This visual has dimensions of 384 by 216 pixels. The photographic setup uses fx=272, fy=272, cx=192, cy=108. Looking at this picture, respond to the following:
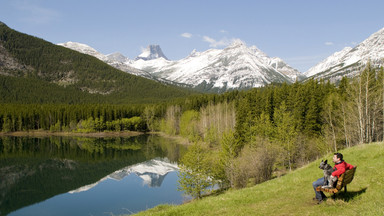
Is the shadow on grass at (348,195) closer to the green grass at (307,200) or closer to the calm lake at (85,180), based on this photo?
the green grass at (307,200)

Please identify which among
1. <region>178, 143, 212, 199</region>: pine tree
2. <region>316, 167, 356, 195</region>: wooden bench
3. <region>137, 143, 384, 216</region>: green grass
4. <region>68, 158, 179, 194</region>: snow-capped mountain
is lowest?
<region>68, 158, 179, 194</region>: snow-capped mountain

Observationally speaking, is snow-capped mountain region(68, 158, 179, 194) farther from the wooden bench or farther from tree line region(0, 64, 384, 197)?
the wooden bench

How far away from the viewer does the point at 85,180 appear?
69312mm

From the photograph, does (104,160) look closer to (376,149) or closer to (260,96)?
(260,96)

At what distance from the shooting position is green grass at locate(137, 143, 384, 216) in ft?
46.5

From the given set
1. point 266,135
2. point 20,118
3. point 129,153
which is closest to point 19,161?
point 129,153

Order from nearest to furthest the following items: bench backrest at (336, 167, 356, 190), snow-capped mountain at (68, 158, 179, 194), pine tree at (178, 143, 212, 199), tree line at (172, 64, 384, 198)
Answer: bench backrest at (336, 167, 356, 190) < pine tree at (178, 143, 212, 199) < tree line at (172, 64, 384, 198) < snow-capped mountain at (68, 158, 179, 194)

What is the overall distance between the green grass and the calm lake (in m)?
29.9

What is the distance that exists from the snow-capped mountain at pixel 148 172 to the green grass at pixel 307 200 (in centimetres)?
4634

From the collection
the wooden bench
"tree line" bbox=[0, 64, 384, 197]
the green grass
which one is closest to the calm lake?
"tree line" bbox=[0, 64, 384, 197]

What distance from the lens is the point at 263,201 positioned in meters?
18.6

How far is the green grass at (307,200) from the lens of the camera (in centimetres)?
1418

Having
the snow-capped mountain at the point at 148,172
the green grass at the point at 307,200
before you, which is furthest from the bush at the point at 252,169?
the snow-capped mountain at the point at 148,172

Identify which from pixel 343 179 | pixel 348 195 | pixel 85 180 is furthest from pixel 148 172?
pixel 343 179
